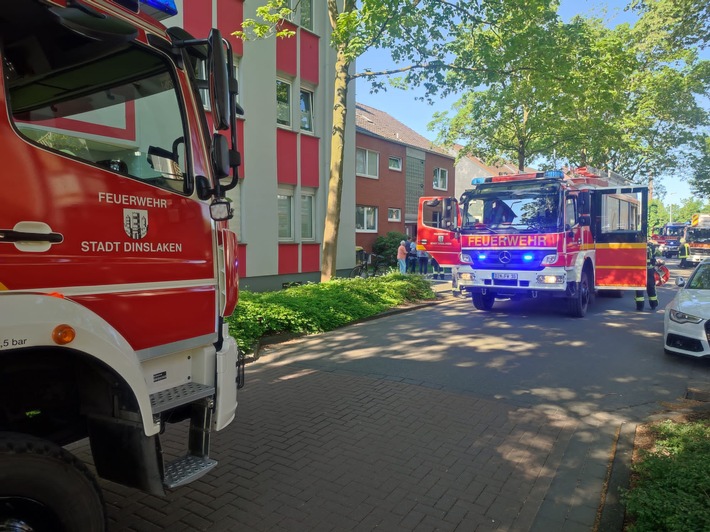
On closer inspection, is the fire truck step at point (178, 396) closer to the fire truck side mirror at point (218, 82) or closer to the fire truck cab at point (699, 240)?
the fire truck side mirror at point (218, 82)

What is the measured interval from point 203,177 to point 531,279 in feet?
28.2

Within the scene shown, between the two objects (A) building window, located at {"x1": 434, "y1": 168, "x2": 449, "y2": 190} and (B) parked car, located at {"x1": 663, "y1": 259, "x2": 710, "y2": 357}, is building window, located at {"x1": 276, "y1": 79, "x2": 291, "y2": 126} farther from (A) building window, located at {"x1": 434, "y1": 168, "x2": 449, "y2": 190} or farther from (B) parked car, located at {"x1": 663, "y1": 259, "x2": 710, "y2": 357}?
(A) building window, located at {"x1": 434, "y1": 168, "x2": 449, "y2": 190}

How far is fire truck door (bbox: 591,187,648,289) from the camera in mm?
11352

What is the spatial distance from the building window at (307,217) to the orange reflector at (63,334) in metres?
13.7

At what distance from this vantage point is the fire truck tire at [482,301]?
11.8m

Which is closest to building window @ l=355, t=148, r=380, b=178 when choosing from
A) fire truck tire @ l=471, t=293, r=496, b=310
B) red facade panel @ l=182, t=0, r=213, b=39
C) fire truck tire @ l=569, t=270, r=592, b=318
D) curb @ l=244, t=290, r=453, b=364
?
curb @ l=244, t=290, r=453, b=364

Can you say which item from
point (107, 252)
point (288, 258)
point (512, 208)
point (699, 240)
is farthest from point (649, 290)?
point (699, 240)

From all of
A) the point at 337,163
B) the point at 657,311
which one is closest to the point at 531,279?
the point at 657,311

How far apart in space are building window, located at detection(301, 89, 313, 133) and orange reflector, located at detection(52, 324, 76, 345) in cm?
1444

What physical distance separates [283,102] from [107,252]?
44.8ft

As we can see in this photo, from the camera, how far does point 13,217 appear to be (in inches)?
79.6

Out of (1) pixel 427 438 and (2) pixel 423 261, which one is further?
(2) pixel 423 261

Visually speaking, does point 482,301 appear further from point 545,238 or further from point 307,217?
point 307,217

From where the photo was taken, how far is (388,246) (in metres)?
22.5
